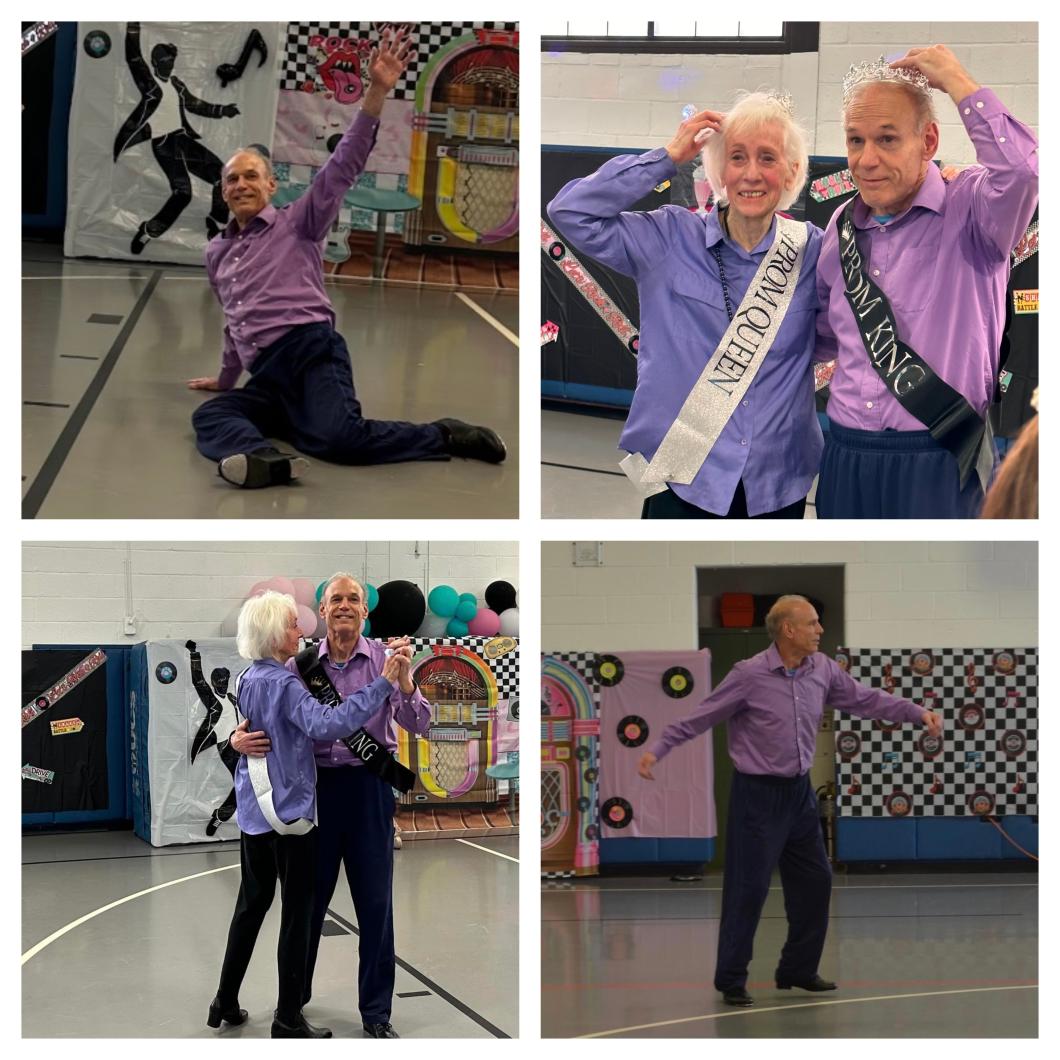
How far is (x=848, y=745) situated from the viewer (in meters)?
4.63

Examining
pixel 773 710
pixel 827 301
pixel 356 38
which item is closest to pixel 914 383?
pixel 827 301

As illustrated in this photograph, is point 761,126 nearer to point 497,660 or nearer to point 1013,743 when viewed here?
point 1013,743

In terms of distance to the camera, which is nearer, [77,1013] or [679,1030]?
[679,1030]

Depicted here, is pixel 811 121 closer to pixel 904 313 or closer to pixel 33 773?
pixel 904 313

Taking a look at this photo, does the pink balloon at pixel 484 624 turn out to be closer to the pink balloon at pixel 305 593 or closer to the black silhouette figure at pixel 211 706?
the pink balloon at pixel 305 593

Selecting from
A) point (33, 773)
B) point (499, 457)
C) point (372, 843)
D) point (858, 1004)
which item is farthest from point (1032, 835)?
point (33, 773)

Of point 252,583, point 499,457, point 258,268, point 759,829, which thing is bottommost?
point 759,829

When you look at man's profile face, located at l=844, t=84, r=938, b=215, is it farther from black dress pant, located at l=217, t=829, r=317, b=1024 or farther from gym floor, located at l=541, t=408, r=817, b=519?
gym floor, located at l=541, t=408, r=817, b=519

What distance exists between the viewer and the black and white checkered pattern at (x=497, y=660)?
269 inches

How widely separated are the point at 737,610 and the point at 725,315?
7.60ft

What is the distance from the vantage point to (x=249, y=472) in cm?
288

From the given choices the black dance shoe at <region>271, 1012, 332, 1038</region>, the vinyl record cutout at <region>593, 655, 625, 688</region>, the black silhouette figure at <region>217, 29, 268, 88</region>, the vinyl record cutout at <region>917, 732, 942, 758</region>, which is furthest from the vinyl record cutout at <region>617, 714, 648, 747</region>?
the black silhouette figure at <region>217, 29, 268, 88</region>

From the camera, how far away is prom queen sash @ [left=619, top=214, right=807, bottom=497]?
225cm

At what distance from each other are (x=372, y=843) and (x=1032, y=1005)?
176cm
